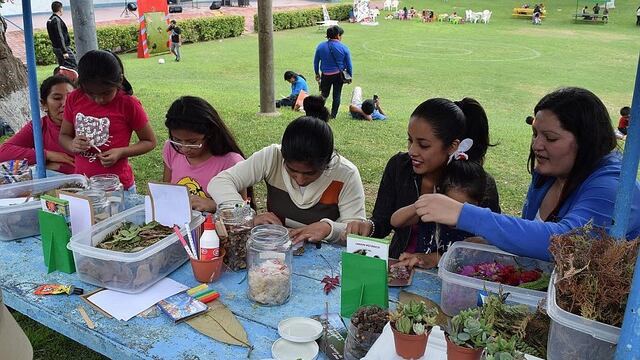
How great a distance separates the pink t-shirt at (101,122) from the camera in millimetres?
3131

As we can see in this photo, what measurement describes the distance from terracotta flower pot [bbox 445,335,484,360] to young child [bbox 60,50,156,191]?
7.99 feet

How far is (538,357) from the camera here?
1.38m

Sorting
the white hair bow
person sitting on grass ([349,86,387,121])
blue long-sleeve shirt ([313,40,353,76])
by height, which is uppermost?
blue long-sleeve shirt ([313,40,353,76])

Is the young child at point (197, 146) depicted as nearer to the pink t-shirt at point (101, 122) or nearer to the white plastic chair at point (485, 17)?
the pink t-shirt at point (101, 122)

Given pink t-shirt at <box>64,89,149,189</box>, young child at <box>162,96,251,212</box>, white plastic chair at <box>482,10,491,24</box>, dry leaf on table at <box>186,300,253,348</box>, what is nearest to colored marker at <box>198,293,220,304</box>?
dry leaf on table at <box>186,300,253,348</box>

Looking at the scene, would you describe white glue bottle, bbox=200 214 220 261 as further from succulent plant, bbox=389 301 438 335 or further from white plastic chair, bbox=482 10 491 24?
white plastic chair, bbox=482 10 491 24

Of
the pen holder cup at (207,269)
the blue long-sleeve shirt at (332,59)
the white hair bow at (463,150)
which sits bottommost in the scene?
the pen holder cup at (207,269)

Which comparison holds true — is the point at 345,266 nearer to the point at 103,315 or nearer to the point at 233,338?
the point at 233,338

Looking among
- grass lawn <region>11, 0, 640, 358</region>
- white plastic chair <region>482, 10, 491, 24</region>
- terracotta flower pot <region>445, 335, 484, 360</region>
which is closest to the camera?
terracotta flower pot <region>445, 335, 484, 360</region>

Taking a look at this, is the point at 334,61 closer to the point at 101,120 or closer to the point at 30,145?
the point at 30,145

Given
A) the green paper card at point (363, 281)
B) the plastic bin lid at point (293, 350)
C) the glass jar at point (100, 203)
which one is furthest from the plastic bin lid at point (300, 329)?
the glass jar at point (100, 203)

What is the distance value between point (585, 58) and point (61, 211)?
18.6 metres

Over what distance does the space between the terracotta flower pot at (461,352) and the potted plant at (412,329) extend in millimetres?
70

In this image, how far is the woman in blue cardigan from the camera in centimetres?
177
